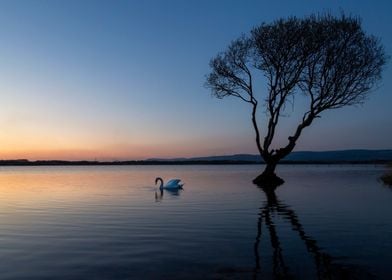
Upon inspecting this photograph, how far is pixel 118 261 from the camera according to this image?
11.0 meters

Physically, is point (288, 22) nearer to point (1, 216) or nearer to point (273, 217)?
point (273, 217)

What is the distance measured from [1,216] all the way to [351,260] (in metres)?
14.8

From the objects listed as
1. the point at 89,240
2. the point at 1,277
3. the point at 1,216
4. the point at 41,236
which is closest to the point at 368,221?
the point at 89,240

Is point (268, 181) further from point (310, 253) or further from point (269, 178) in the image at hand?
point (310, 253)

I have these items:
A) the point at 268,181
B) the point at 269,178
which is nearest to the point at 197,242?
the point at 268,181

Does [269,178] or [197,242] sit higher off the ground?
[269,178]

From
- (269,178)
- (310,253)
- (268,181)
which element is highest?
(269,178)

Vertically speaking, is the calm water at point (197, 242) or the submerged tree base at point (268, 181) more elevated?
the submerged tree base at point (268, 181)

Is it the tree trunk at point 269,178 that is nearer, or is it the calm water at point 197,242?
the calm water at point 197,242

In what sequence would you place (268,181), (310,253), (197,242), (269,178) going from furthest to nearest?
1. (269,178)
2. (268,181)
3. (197,242)
4. (310,253)

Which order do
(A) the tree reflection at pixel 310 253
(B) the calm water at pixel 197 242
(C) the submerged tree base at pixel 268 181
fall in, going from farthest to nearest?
(C) the submerged tree base at pixel 268 181 < (B) the calm water at pixel 197 242 < (A) the tree reflection at pixel 310 253

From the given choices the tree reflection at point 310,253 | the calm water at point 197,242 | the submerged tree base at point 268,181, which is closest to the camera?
the tree reflection at point 310,253

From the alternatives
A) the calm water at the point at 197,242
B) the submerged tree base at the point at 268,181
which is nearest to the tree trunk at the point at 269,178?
the submerged tree base at the point at 268,181

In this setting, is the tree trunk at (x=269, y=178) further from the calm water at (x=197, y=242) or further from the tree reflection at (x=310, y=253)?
the tree reflection at (x=310, y=253)
